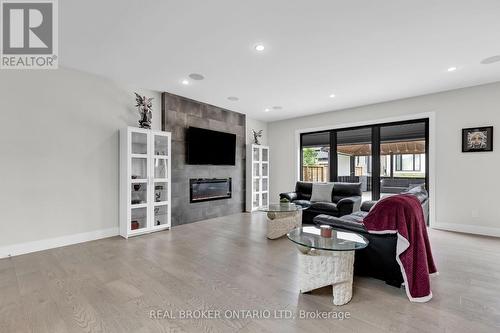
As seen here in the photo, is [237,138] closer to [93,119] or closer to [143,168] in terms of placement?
[143,168]

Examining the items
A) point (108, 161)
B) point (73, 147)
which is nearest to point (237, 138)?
point (108, 161)

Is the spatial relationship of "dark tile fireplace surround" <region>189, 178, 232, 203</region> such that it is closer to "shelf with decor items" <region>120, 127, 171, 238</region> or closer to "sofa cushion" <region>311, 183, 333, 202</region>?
"shelf with decor items" <region>120, 127, 171, 238</region>

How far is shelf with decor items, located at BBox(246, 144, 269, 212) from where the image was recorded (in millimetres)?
6434

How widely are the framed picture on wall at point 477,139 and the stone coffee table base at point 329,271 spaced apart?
3.96 meters

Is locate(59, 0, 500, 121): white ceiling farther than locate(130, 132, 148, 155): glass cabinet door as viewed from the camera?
No

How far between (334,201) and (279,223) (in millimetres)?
1968

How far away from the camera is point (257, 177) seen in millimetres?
6594

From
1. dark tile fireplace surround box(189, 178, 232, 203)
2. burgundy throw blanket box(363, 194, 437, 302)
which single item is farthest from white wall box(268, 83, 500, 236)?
dark tile fireplace surround box(189, 178, 232, 203)

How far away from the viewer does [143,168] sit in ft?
14.2

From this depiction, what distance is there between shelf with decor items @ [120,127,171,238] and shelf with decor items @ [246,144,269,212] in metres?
2.44

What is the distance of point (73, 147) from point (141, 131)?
101 centimetres

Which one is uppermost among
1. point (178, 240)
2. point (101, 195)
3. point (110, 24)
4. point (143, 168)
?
point (110, 24)

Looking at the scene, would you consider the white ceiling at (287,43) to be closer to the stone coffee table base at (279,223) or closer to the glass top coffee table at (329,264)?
the glass top coffee table at (329,264)

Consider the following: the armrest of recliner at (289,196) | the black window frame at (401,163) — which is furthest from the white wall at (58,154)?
the black window frame at (401,163)
